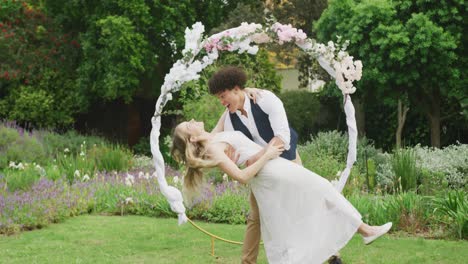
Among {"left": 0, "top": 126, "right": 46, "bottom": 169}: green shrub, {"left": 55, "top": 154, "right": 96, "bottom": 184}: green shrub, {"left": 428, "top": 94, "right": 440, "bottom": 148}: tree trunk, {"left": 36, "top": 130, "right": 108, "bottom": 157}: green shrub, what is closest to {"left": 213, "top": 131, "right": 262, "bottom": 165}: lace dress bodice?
{"left": 55, "top": 154, "right": 96, "bottom": 184}: green shrub

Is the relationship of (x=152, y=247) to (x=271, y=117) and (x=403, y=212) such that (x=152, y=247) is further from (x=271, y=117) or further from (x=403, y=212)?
(x=403, y=212)

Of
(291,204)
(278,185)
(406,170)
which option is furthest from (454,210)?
(278,185)

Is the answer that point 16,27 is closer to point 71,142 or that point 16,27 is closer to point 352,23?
point 71,142

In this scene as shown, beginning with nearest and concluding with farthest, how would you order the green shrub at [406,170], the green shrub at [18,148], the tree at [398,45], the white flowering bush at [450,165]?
the green shrub at [406,170]
the white flowering bush at [450,165]
the green shrub at [18,148]
the tree at [398,45]

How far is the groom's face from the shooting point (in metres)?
5.25

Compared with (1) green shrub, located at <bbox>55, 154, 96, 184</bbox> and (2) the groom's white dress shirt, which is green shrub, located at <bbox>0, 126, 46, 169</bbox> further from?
(2) the groom's white dress shirt

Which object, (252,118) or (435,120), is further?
(435,120)

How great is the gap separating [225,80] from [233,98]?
0.17m

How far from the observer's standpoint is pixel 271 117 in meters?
5.27

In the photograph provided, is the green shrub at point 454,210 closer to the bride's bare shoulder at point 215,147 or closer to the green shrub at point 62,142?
the bride's bare shoulder at point 215,147

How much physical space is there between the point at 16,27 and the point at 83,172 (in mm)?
8471

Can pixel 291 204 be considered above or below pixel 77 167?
above

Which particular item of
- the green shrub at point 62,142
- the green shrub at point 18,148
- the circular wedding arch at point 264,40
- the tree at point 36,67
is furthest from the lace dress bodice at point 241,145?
the tree at point 36,67

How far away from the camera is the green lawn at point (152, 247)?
6.62 meters
